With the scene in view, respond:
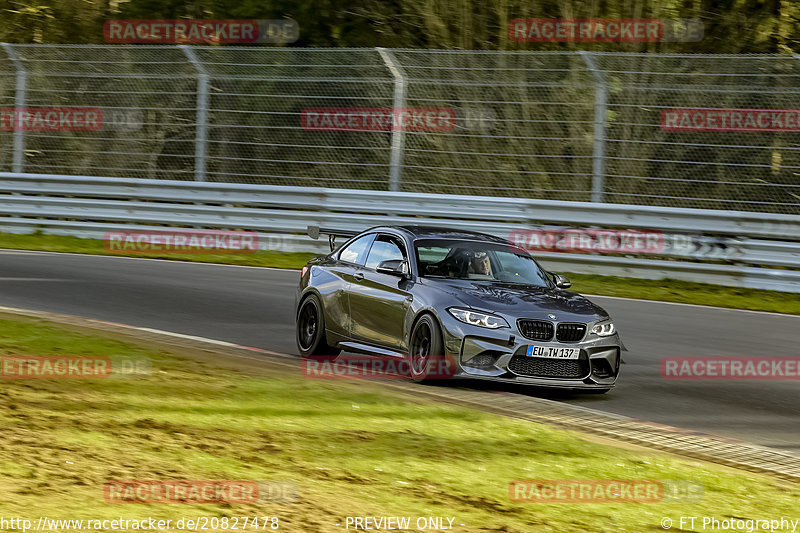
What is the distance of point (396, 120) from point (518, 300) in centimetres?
1102

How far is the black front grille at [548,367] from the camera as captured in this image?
9.80 metres

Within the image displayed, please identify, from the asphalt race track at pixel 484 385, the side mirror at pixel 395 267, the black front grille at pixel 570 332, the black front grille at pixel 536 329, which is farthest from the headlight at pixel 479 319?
the side mirror at pixel 395 267

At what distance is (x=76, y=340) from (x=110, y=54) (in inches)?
532

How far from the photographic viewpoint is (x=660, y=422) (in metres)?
9.16

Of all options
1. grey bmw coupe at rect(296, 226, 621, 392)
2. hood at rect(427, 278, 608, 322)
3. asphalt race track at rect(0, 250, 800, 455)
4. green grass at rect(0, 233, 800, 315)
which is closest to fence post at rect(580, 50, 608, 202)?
green grass at rect(0, 233, 800, 315)

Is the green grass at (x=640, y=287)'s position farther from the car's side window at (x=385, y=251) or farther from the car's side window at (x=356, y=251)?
the car's side window at (x=385, y=251)

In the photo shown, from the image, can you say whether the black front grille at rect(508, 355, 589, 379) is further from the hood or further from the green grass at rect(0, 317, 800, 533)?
the green grass at rect(0, 317, 800, 533)

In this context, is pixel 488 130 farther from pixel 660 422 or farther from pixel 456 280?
pixel 660 422

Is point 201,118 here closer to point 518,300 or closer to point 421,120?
point 421,120

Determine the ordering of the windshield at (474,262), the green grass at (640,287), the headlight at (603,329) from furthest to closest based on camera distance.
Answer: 1. the green grass at (640,287)
2. the windshield at (474,262)
3. the headlight at (603,329)

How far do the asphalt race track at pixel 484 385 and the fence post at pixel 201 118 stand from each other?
316cm

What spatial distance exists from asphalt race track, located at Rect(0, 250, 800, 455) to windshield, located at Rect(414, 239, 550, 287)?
106 centimetres

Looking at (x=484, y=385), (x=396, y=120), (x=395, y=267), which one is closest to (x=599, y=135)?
(x=396, y=120)

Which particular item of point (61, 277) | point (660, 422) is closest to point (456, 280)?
point (660, 422)
